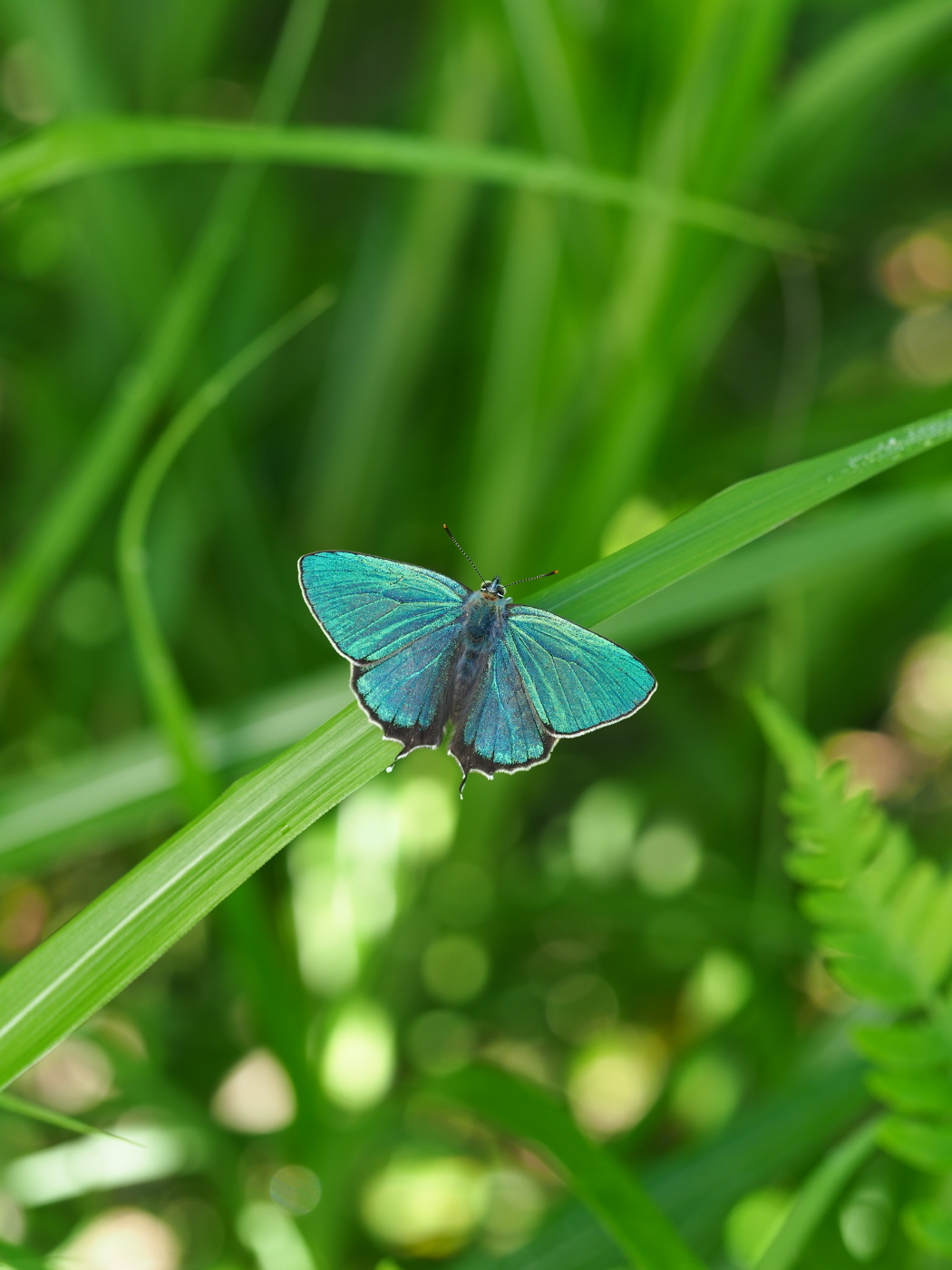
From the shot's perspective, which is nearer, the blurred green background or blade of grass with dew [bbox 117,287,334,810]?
blade of grass with dew [bbox 117,287,334,810]

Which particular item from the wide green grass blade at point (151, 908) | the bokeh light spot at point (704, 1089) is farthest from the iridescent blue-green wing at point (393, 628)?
the bokeh light spot at point (704, 1089)

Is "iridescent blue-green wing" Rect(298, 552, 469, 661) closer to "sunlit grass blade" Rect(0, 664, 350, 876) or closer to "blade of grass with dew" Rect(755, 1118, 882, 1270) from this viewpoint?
"sunlit grass blade" Rect(0, 664, 350, 876)

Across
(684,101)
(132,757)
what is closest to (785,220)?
(684,101)

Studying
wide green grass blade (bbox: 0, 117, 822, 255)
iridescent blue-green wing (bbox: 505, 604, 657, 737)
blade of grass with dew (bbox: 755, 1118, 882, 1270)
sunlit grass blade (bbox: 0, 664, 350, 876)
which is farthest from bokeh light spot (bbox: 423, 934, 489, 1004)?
wide green grass blade (bbox: 0, 117, 822, 255)

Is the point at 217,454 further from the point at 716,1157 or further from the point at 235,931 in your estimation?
the point at 716,1157

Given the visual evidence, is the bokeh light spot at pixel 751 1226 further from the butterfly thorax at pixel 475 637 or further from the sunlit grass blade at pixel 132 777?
the sunlit grass blade at pixel 132 777

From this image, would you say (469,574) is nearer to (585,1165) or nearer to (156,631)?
(156,631)

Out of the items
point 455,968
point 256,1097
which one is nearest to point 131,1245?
point 256,1097
